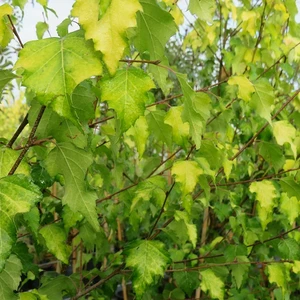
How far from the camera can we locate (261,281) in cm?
213

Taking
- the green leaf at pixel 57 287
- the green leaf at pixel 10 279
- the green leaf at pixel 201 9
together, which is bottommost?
the green leaf at pixel 57 287

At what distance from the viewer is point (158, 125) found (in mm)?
988

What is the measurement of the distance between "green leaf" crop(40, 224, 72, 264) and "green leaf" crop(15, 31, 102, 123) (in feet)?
1.76

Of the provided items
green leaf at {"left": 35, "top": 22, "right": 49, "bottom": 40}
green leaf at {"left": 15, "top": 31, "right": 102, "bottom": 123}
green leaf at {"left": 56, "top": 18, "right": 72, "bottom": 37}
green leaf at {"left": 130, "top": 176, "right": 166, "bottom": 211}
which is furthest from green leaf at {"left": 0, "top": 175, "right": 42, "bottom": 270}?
green leaf at {"left": 35, "top": 22, "right": 49, "bottom": 40}

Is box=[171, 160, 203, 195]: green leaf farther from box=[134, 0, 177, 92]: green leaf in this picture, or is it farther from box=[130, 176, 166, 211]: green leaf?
box=[134, 0, 177, 92]: green leaf

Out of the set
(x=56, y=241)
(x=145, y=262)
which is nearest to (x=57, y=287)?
(x=56, y=241)

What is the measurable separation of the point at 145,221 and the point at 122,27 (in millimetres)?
1417

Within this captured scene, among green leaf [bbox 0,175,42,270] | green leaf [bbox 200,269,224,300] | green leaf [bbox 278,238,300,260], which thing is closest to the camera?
green leaf [bbox 0,175,42,270]

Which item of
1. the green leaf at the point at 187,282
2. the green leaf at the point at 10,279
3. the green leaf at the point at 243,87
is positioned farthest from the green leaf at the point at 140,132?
the green leaf at the point at 187,282

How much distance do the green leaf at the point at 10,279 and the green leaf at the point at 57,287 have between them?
34 cm

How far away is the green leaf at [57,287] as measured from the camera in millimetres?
1242

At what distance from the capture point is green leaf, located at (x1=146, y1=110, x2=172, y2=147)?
0.98m

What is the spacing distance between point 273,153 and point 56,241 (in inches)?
25.9

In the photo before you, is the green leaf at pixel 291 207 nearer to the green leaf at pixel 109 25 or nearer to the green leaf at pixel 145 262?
the green leaf at pixel 145 262
